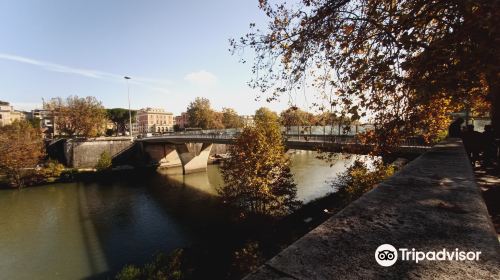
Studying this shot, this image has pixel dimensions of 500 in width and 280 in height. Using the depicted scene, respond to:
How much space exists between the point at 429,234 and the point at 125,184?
40.9 metres

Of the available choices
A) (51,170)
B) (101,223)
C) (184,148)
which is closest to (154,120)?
(184,148)

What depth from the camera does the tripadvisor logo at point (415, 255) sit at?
60.8 inches

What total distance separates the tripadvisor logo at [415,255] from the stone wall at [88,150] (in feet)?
173

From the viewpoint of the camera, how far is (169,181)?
40.5 meters

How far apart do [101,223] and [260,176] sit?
46.4 ft

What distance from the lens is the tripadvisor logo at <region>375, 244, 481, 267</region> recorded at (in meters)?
1.54

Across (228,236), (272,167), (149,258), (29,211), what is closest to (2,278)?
(149,258)

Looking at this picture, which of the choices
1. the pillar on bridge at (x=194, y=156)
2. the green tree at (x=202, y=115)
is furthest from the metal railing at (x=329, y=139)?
the green tree at (x=202, y=115)

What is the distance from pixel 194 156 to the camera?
4706 cm

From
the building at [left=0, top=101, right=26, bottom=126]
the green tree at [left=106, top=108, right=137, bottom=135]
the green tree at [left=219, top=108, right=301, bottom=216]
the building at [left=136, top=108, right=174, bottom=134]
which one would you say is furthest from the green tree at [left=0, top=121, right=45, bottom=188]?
the building at [left=136, top=108, right=174, bottom=134]

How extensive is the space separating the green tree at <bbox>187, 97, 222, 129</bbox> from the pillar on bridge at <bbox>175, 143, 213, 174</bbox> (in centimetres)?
3742

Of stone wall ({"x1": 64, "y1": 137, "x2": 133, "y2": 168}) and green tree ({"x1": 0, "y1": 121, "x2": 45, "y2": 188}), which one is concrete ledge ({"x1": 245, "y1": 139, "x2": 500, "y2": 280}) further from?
stone wall ({"x1": 64, "y1": 137, "x2": 133, "y2": 168})

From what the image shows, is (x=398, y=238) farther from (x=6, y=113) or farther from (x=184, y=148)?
(x=6, y=113)

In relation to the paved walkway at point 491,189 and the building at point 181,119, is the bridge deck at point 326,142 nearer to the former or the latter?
the paved walkway at point 491,189
